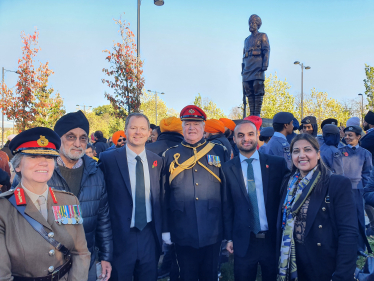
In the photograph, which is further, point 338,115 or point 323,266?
point 338,115

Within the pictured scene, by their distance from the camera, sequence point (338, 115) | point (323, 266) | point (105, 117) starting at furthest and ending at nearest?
point (105, 117) → point (338, 115) → point (323, 266)

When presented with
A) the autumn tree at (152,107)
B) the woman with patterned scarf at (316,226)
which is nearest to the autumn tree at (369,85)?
the autumn tree at (152,107)

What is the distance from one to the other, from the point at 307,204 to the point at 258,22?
6.87 meters

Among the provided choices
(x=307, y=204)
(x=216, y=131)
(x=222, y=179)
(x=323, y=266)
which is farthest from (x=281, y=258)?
(x=216, y=131)

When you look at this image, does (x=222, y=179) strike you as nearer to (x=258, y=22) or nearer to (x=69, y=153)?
(x=69, y=153)

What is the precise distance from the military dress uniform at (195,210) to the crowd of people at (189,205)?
0.01 metres

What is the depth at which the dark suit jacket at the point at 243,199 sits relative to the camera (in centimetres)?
306

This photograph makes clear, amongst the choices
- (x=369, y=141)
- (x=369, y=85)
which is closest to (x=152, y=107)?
(x=369, y=85)

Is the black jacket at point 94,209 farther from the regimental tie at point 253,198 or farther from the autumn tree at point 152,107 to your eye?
the autumn tree at point 152,107

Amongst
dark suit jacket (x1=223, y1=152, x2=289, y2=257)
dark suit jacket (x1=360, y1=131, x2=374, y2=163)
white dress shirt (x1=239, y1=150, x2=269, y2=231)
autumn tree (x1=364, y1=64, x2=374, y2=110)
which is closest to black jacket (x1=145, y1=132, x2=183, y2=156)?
dark suit jacket (x1=223, y1=152, x2=289, y2=257)

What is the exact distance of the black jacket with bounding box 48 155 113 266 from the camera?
268 cm

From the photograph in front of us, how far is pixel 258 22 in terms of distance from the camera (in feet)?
26.4

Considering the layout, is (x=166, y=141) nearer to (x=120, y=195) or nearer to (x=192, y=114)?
(x=192, y=114)

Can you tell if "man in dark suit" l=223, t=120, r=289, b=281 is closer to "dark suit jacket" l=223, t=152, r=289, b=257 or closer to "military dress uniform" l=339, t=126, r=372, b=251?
"dark suit jacket" l=223, t=152, r=289, b=257
